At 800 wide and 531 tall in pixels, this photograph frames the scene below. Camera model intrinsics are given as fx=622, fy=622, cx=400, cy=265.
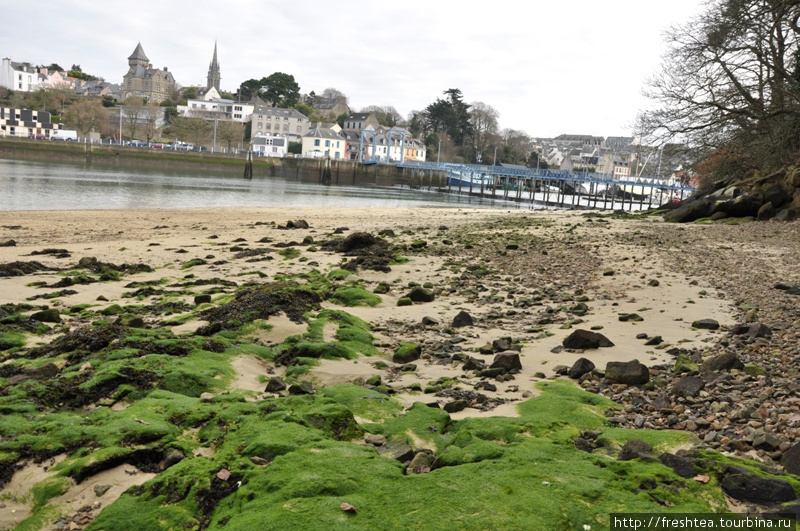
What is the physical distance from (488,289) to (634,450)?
652 centimetres

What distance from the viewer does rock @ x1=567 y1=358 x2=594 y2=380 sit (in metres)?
5.74

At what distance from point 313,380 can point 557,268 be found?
755 centimetres

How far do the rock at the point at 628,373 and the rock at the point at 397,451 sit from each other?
2307 mm

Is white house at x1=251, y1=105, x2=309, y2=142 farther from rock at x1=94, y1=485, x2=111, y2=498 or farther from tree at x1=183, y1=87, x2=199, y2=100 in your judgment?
rock at x1=94, y1=485, x2=111, y2=498

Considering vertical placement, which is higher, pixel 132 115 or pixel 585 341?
pixel 132 115

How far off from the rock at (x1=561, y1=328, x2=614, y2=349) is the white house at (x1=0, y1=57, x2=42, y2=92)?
169772 mm

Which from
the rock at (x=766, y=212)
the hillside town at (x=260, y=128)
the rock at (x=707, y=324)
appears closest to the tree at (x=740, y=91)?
the rock at (x=766, y=212)

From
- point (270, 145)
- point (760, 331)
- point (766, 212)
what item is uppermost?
point (270, 145)

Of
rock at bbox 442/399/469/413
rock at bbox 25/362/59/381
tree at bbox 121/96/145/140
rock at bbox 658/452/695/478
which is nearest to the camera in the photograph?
rock at bbox 658/452/695/478

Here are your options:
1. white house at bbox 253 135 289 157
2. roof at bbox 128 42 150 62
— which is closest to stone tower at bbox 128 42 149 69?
roof at bbox 128 42 150 62

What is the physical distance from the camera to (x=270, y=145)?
120 m

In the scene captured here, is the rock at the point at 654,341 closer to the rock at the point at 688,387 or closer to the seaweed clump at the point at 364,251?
the rock at the point at 688,387

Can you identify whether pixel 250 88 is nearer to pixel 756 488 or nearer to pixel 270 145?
pixel 270 145

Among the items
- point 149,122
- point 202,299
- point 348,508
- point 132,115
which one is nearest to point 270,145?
point 149,122
